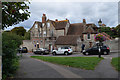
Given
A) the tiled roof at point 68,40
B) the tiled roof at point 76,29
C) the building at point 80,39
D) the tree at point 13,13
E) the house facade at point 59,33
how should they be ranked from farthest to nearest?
the tiled roof at point 76,29 < the house facade at point 59,33 < the tiled roof at point 68,40 < the building at point 80,39 < the tree at point 13,13

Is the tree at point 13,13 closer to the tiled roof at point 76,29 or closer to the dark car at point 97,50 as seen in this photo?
the dark car at point 97,50

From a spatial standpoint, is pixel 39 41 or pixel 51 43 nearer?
pixel 51 43

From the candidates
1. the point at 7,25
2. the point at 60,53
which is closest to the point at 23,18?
the point at 7,25

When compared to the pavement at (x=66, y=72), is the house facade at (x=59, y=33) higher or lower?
higher

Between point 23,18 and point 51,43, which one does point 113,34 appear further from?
point 23,18

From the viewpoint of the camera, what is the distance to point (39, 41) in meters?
37.6

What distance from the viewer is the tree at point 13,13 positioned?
19.8 ft

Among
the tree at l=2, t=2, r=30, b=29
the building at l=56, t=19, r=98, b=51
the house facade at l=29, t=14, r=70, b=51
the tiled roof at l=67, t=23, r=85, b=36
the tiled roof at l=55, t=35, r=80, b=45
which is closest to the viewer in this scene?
the tree at l=2, t=2, r=30, b=29

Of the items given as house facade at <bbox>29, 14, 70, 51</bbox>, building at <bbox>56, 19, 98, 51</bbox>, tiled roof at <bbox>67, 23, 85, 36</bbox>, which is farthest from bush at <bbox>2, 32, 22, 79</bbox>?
tiled roof at <bbox>67, 23, 85, 36</bbox>

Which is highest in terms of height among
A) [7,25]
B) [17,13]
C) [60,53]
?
[17,13]

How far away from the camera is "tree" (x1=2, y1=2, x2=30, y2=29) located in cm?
602

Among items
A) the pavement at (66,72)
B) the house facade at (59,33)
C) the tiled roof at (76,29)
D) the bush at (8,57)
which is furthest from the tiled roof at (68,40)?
the bush at (8,57)

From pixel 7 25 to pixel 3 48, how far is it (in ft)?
4.12

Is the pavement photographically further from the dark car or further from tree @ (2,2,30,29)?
the dark car
